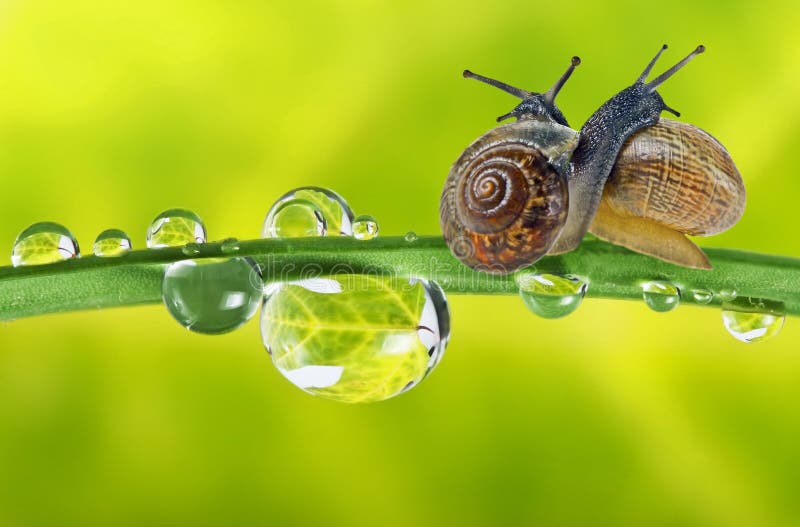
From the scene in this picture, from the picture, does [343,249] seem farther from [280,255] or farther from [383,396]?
[383,396]

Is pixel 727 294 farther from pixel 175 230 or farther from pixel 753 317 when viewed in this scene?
pixel 175 230

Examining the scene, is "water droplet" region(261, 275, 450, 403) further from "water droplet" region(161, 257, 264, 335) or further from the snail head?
the snail head

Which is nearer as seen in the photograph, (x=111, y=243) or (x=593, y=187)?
(x=111, y=243)

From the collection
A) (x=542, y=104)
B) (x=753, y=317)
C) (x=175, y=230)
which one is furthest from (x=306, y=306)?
(x=542, y=104)

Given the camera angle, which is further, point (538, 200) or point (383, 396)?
point (538, 200)

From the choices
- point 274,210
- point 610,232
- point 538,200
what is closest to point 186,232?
point 274,210
